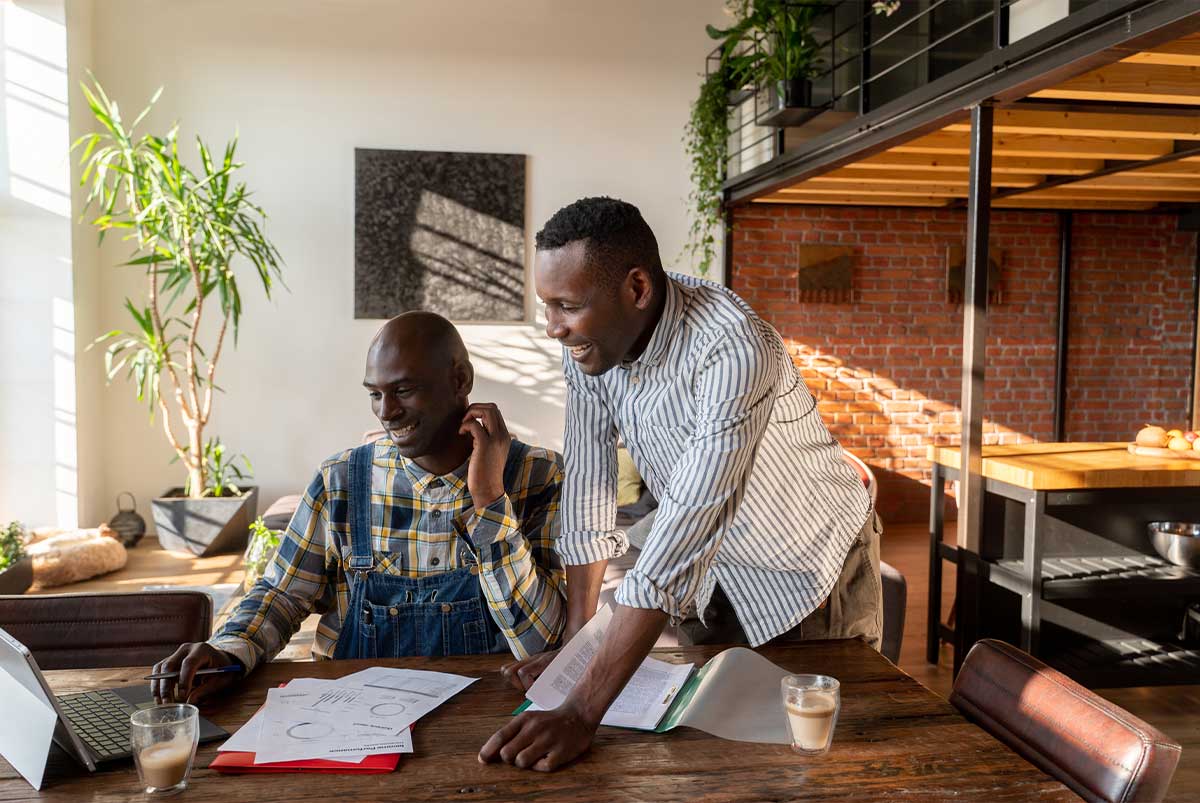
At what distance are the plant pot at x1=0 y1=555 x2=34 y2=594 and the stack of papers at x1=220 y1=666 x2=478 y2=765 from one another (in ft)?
11.4

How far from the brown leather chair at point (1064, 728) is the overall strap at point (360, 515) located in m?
0.96

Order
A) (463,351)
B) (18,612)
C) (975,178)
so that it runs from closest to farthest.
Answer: (18,612)
(463,351)
(975,178)

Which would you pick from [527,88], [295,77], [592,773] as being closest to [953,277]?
[527,88]

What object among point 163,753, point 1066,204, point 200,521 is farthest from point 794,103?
point 163,753

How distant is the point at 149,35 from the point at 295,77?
33.3 inches

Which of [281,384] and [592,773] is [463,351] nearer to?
[592,773]

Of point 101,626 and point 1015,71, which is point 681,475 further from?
point 1015,71

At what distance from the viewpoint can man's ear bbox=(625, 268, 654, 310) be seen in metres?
1.43

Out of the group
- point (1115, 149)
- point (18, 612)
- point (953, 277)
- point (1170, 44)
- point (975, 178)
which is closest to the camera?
point (18, 612)

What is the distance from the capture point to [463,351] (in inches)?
68.6

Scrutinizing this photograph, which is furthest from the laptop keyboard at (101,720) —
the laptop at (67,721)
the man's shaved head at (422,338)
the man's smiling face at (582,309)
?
the man's smiling face at (582,309)

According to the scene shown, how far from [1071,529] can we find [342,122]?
4595mm

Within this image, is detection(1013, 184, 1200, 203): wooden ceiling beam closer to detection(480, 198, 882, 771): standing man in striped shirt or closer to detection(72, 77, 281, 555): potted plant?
detection(72, 77, 281, 555): potted plant

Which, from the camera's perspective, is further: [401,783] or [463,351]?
[463,351]
